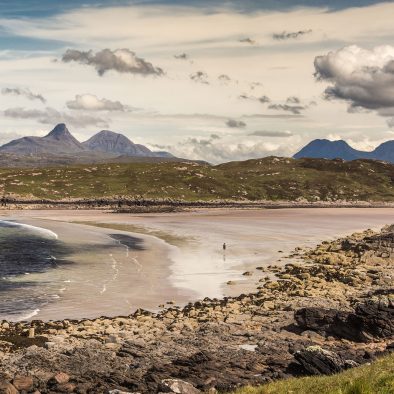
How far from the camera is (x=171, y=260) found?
67.7m

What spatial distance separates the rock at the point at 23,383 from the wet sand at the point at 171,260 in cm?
1434

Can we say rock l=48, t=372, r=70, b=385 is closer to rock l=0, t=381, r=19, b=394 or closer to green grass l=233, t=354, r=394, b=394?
rock l=0, t=381, r=19, b=394

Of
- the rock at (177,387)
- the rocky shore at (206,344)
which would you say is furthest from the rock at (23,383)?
the rock at (177,387)

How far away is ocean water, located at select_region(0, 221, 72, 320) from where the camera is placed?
4300 centimetres

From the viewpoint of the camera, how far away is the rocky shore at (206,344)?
2566 cm

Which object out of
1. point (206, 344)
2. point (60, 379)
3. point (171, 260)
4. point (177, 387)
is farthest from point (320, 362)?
point (171, 260)

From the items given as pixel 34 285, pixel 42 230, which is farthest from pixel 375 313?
pixel 42 230

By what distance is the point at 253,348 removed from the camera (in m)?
31.8

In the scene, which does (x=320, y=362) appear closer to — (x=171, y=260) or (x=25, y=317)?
(x=25, y=317)

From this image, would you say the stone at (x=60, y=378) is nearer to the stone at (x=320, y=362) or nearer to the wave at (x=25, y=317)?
the stone at (x=320, y=362)

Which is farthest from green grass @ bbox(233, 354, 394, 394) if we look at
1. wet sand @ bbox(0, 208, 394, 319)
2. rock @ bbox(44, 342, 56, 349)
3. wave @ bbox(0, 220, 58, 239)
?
wave @ bbox(0, 220, 58, 239)

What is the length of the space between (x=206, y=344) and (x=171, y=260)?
35637 millimetres

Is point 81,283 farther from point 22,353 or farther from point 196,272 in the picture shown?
point 22,353

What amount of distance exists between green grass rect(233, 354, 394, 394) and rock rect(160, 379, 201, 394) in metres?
3.08
